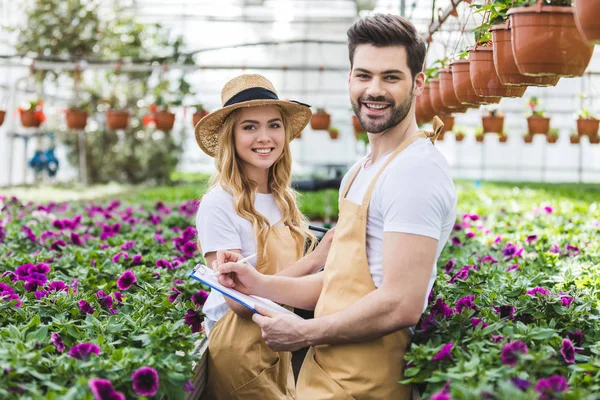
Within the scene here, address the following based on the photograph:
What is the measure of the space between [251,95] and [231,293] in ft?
2.41

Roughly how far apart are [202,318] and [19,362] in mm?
976

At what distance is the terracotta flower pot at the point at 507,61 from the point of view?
2.04 metres

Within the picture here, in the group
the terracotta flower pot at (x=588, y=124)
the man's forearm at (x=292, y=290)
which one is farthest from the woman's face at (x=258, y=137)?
the terracotta flower pot at (x=588, y=124)

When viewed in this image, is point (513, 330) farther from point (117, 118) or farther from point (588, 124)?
point (117, 118)

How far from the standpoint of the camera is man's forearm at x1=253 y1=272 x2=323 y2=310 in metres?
2.11

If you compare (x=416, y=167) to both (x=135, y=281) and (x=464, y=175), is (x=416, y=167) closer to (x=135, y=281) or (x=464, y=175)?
(x=135, y=281)

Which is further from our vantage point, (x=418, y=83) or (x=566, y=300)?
(x=566, y=300)

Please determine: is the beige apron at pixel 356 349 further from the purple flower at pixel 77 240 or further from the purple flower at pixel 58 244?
the purple flower at pixel 77 240

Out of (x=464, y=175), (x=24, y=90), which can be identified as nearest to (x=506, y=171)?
(x=464, y=175)

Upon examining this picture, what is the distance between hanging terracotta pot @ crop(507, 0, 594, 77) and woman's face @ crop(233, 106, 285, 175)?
2.94 ft

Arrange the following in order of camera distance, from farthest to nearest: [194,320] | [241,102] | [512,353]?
[194,320], [241,102], [512,353]

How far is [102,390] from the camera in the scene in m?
1.45

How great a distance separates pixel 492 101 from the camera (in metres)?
2.87

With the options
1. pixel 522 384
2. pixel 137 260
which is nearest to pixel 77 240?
pixel 137 260
